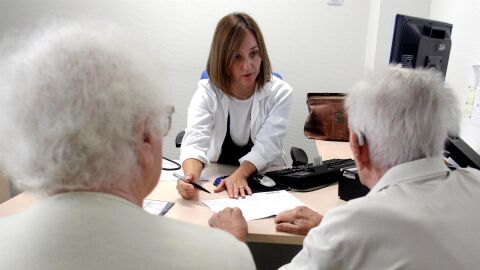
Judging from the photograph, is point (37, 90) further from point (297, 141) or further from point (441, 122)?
point (297, 141)

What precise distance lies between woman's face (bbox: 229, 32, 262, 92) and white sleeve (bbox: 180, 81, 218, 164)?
7.4 inches

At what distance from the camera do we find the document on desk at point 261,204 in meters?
1.31

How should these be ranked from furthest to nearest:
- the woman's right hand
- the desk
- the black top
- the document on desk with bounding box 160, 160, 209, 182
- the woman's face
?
1. the black top
2. the woman's face
3. the document on desk with bounding box 160, 160, 209, 182
4. the woman's right hand
5. the desk

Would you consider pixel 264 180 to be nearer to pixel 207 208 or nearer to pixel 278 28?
pixel 207 208

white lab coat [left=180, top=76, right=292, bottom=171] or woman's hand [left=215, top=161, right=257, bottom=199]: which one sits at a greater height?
white lab coat [left=180, top=76, right=292, bottom=171]

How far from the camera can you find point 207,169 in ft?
6.08

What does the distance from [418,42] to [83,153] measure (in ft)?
4.85

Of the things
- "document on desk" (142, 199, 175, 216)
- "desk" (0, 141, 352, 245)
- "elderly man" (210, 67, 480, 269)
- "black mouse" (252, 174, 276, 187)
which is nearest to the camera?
"elderly man" (210, 67, 480, 269)

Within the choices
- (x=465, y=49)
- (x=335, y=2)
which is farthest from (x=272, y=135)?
(x=335, y=2)

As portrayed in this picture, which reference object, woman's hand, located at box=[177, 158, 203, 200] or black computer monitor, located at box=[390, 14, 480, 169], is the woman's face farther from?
black computer monitor, located at box=[390, 14, 480, 169]

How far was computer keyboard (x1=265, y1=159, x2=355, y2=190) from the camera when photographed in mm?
1530

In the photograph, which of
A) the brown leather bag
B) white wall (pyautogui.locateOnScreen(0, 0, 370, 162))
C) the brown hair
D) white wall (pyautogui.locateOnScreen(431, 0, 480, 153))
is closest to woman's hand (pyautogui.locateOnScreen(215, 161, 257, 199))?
the brown hair

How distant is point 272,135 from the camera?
1.93 metres

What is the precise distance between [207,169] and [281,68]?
157 centimetres
